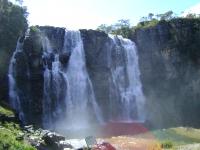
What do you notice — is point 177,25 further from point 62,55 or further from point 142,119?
point 62,55

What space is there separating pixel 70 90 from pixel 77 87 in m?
1.17

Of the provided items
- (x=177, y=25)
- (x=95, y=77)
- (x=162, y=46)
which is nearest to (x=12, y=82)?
(x=95, y=77)

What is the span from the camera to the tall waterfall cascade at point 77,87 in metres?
45.7

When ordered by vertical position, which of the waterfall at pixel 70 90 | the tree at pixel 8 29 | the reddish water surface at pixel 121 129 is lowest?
the reddish water surface at pixel 121 129

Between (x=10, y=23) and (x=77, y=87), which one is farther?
(x=10, y=23)

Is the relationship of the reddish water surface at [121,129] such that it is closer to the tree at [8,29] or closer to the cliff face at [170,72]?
the cliff face at [170,72]

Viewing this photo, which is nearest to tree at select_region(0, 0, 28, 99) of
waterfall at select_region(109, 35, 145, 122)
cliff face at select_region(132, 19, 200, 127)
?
Result: waterfall at select_region(109, 35, 145, 122)

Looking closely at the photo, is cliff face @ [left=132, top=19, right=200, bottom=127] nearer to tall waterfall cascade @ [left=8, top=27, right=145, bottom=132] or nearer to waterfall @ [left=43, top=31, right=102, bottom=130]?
tall waterfall cascade @ [left=8, top=27, right=145, bottom=132]

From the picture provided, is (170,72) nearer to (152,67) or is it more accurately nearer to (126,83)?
(152,67)

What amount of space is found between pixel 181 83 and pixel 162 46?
536 cm

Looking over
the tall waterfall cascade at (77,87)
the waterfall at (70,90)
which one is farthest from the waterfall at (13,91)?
the waterfall at (70,90)

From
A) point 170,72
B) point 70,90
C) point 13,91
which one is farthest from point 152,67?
point 13,91

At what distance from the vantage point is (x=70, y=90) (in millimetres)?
48312

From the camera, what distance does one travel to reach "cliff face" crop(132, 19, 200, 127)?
54719 mm
